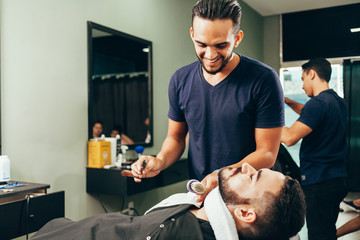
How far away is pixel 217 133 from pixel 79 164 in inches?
57.4

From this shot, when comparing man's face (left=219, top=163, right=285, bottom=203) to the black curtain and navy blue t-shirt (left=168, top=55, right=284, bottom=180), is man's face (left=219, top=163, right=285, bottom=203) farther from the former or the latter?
the black curtain

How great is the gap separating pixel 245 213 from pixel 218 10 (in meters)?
0.73

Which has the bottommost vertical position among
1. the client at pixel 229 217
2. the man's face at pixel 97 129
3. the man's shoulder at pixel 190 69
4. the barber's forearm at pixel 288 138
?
the client at pixel 229 217

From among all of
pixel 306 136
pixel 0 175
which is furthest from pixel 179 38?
pixel 0 175

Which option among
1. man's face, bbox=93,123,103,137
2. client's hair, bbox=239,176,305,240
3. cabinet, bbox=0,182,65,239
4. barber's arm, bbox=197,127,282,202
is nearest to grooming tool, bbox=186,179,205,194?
client's hair, bbox=239,176,305,240

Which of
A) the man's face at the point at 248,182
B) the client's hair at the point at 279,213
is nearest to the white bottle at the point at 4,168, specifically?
→ the man's face at the point at 248,182

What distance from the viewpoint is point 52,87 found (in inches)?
94.7

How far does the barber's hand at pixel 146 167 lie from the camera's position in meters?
1.34

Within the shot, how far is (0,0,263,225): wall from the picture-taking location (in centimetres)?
215

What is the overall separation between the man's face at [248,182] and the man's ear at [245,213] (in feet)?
0.12

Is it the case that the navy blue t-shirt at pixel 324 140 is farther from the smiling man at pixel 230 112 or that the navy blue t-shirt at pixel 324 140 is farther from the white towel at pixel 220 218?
the white towel at pixel 220 218

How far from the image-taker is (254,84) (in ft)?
4.87

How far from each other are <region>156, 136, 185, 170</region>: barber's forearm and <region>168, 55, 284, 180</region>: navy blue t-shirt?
11 cm

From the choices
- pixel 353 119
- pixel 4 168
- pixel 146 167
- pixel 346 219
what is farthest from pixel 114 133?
pixel 353 119
